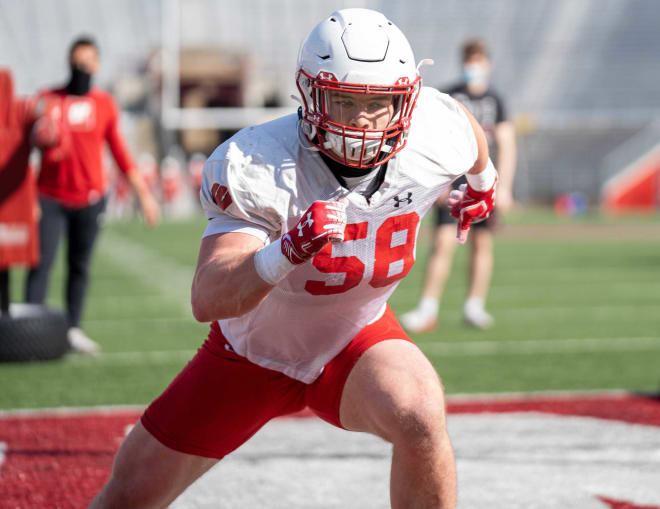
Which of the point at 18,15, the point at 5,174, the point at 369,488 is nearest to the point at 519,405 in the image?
the point at 369,488

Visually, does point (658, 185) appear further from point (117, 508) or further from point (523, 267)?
point (117, 508)

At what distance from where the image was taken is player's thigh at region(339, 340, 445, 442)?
8.21 ft

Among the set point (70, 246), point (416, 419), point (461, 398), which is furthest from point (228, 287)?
point (70, 246)

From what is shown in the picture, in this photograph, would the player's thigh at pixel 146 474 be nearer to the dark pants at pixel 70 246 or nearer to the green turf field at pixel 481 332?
the green turf field at pixel 481 332

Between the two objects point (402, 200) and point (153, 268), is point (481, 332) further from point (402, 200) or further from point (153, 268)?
point (153, 268)

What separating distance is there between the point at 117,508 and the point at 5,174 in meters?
4.18

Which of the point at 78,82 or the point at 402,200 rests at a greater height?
the point at 402,200

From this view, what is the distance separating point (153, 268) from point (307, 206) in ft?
33.6

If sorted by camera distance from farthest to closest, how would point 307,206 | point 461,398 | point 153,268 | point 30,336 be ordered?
point 153,268
point 30,336
point 461,398
point 307,206

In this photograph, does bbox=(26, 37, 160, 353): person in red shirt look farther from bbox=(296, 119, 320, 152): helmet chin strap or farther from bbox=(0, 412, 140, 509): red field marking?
bbox=(296, 119, 320, 152): helmet chin strap

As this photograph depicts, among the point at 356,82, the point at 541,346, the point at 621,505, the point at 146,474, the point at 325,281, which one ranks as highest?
the point at 356,82

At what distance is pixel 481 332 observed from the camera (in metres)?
7.34

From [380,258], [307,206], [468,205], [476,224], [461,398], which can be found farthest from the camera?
[476,224]

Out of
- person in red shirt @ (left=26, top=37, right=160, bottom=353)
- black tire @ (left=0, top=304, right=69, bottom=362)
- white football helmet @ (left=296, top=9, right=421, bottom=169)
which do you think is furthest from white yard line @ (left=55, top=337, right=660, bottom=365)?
white football helmet @ (left=296, top=9, right=421, bottom=169)
